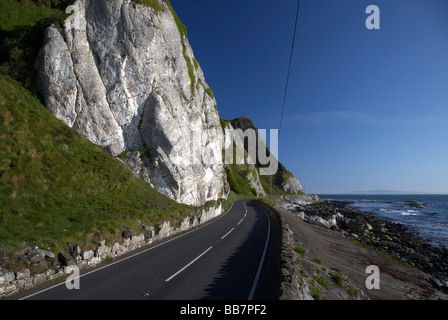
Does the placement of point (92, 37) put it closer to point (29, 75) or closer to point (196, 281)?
point (29, 75)

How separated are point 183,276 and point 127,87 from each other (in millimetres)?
24572

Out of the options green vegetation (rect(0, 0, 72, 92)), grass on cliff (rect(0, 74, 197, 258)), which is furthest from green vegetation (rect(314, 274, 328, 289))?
green vegetation (rect(0, 0, 72, 92))

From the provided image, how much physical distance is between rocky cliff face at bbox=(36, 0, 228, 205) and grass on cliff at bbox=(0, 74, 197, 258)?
11.6 feet

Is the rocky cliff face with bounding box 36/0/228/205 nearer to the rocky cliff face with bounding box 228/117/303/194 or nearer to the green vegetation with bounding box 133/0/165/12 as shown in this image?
→ the green vegetation with bounding box 133/0/165/12

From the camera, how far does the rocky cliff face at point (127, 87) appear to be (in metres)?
23.2

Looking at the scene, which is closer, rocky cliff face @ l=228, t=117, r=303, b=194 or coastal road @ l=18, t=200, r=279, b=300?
coastal road @ l=18, t=200, r=279, b=300

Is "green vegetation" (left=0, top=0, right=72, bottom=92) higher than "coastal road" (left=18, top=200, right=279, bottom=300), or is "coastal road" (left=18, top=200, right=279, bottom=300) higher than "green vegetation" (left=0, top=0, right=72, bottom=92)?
"green vegetation" (left=0, top=0, right=72, bottom=92)

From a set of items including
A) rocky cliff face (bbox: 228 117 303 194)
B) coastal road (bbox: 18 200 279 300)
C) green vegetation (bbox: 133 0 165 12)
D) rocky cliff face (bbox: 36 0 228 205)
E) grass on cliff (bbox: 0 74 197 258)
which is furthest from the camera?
rocky cliff face (bbox: 228 117 303 194)

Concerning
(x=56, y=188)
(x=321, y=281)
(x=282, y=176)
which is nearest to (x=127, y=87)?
(x=56, y=188)

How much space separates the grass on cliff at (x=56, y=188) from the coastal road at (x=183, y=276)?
2274 millimetres

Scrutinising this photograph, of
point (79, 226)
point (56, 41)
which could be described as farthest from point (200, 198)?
point (56, 41)

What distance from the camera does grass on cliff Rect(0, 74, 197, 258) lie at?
10.3 m

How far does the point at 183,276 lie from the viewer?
8336 mm

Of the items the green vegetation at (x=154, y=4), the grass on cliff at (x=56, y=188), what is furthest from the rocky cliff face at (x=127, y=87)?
the grass on cliff at (x=56, y=188)
